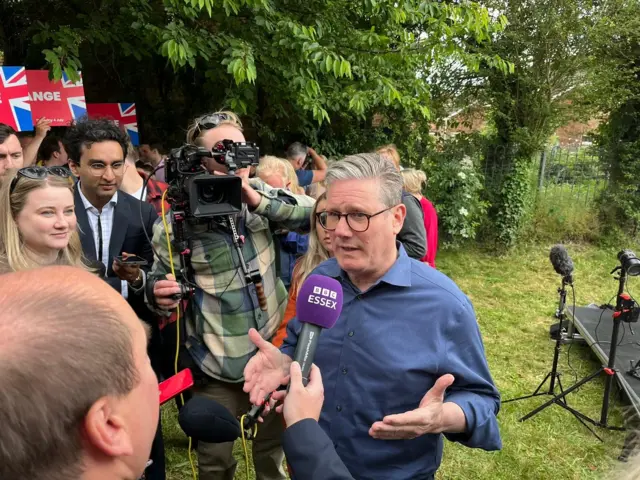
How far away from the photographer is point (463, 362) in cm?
165

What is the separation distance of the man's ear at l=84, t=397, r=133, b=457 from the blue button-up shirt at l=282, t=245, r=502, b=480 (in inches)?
39.1

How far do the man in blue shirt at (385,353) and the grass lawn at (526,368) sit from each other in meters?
2.06

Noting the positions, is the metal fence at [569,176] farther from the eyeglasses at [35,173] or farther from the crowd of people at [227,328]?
the eyeglasses at [35,173]

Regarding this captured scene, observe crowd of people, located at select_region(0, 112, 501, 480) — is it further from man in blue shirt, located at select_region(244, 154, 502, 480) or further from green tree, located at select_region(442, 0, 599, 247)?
green tree, located at select_region(442, 0, 599, 247)

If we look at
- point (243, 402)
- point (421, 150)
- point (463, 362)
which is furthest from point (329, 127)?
point (463, 362)

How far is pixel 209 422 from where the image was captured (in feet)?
4.48

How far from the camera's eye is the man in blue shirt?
63.7 inches

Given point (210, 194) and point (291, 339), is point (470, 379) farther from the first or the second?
point (210, 194)

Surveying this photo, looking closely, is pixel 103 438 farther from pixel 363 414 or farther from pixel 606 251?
pixel 606 251

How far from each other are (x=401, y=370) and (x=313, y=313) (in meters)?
0.41

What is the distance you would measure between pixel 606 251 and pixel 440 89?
4.50 meters

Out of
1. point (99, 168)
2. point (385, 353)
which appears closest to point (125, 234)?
point (99, 168)

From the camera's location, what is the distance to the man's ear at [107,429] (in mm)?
752

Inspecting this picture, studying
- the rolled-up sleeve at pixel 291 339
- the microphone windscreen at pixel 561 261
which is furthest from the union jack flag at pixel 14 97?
the microphone windscreen at pixel 561 261
